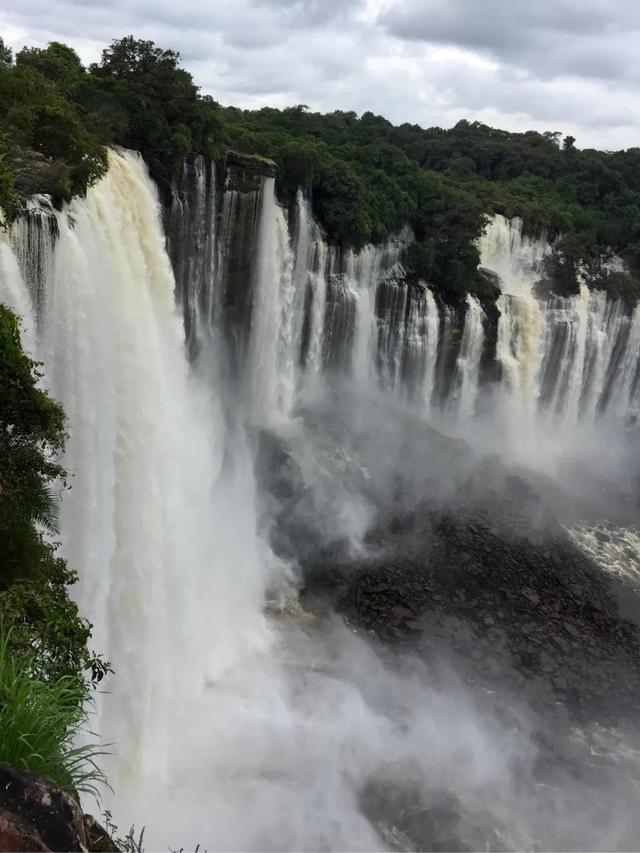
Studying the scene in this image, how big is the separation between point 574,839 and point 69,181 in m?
16.4

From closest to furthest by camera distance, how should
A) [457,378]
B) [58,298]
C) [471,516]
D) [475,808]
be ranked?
1. [58,298]
2. [475,808]
3. [471,516]
4. [457,378]

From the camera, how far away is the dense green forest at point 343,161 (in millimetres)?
13586

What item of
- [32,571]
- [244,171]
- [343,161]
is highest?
[343,161]

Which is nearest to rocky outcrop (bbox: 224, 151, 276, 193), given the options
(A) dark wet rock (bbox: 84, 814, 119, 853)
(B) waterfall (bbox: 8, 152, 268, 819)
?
(B) waterfall (bbox: 8, 152, 268, 819)

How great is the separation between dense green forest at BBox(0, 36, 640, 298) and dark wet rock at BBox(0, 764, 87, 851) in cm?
763

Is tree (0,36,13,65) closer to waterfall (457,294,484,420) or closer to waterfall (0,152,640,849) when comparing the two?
waterfall (0,152,640,849)

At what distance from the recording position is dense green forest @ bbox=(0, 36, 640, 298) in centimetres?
1359

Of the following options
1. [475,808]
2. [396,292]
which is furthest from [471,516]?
[475,808]

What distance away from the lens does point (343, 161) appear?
27.6 m

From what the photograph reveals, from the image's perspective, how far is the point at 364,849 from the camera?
1276 cm

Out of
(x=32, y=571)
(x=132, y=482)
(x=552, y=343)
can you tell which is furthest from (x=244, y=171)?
(x=552, y=343)

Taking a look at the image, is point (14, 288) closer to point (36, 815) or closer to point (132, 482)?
point (132, 482)

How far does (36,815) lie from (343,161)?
26867 mm

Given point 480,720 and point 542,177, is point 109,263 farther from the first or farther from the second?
point 542,177
